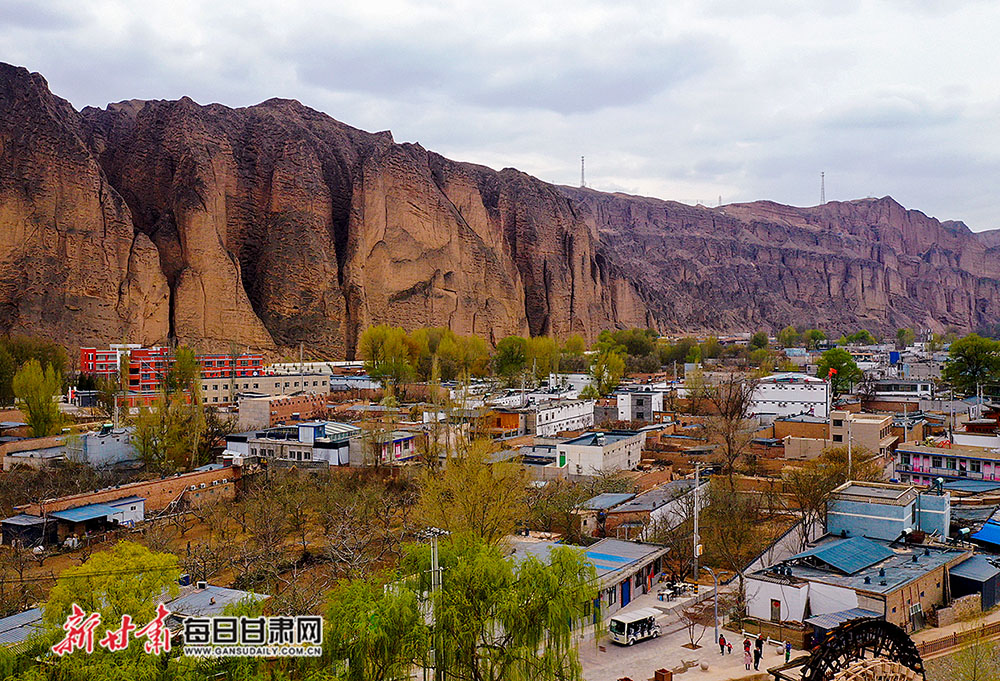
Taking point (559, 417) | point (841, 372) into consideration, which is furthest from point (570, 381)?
point (841, 372)

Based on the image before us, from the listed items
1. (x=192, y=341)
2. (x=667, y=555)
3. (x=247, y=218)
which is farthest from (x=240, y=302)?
(x=667, y=555)

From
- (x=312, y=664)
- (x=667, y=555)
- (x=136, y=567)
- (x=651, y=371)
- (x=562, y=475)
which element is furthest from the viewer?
(x=651, y=371)

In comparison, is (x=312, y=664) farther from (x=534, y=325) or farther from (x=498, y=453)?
(x=534, y=325)

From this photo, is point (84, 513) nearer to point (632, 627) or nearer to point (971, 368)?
point (632, 627)

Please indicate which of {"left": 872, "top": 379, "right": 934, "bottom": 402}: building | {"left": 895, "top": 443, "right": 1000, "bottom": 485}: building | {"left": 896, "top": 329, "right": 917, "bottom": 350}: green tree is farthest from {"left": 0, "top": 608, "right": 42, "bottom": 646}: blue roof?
{"left": 896, "top": 329, "right": 917, "bottom": 350}: green tree

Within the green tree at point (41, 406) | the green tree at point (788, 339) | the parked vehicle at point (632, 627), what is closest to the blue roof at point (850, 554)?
the parked vehicle at point (632, 627)

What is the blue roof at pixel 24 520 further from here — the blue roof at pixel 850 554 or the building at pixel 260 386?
the building at pixel 260 386
